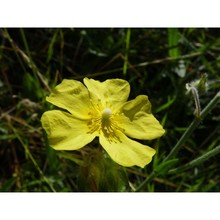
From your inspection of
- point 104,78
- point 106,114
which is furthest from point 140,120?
point 104,78

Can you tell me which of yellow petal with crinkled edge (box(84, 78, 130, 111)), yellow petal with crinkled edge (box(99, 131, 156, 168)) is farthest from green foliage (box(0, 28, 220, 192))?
yellow petal with crinkled edge (box(99, 131, 156, 168))

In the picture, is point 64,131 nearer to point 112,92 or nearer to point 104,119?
point 104,119

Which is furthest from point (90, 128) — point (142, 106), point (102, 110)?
point (142, 106)

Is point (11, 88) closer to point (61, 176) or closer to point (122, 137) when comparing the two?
point (61, 176)

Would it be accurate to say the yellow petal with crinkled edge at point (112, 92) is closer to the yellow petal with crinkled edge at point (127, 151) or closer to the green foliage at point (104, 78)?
the yellow petal with crinkled edge at point (127, 151)

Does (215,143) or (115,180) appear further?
(215,143)

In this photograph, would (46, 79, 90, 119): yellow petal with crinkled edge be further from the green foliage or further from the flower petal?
the green foliage
